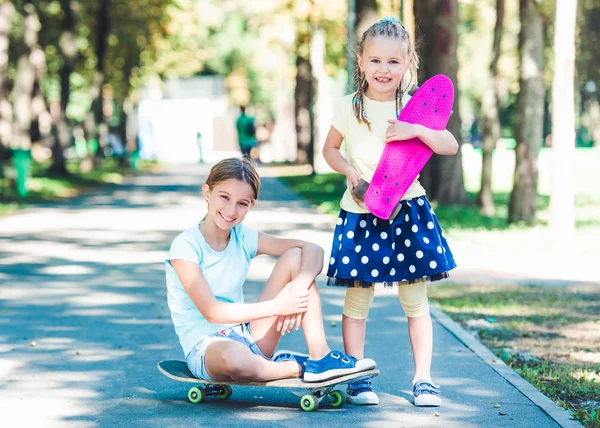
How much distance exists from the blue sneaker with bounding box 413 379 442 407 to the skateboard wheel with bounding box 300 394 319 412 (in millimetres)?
512

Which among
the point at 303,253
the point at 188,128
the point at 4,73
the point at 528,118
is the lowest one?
the point at 303,253

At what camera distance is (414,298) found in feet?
17.1

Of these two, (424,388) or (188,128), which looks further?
(188,128)

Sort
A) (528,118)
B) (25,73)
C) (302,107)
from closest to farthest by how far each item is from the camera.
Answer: (528,118) → (25,73) → (302,107)

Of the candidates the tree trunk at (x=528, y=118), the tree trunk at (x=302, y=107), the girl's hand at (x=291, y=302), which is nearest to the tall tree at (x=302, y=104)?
the tree trunk at (x=302, y=107)

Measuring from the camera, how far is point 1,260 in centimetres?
1143

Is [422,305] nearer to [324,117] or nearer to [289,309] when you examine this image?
[289,309]

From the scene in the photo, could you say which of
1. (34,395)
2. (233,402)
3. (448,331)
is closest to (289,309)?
(233,402)

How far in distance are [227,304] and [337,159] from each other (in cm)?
94

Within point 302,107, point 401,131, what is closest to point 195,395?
point 401,131

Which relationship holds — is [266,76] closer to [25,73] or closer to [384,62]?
[25,73]

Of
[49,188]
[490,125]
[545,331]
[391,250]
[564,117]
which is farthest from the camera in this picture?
[49,188]

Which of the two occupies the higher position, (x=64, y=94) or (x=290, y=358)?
(x=64, y=94)

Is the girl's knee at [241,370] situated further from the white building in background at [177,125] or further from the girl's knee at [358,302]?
the white building in background at [177,125]
